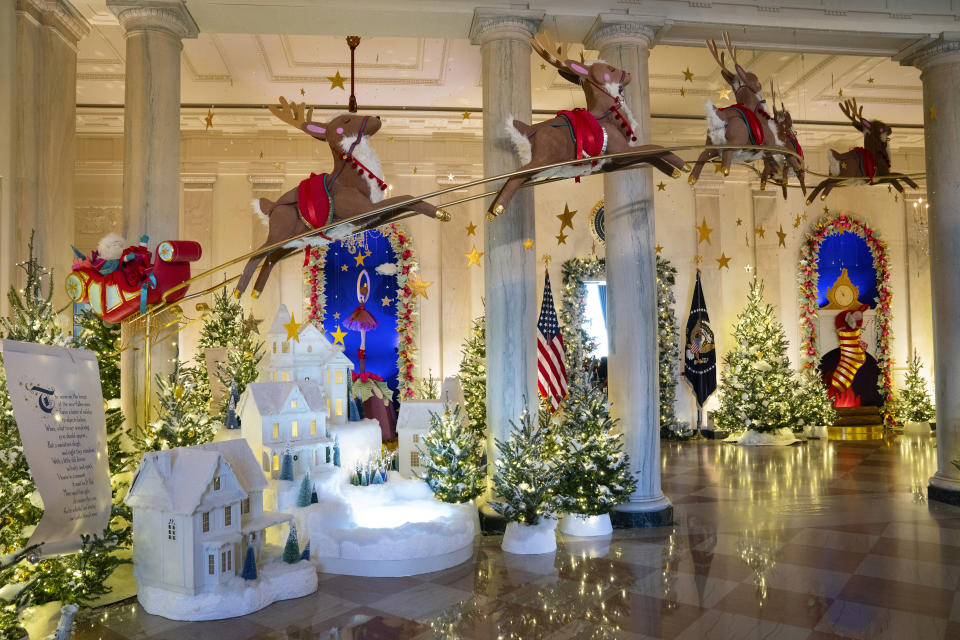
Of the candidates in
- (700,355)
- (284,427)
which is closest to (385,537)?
(284,427)

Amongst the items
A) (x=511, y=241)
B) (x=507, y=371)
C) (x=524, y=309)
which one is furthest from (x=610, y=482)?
(x=511, y=241)

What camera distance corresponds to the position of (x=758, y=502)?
27.1 feet

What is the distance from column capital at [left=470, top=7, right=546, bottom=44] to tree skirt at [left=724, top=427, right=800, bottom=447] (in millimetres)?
9152

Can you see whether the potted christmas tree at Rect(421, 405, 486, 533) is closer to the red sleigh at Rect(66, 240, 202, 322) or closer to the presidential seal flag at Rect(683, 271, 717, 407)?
the red sleigh at Rect(66, 240, 202, 322)

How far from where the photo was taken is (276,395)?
6.55 metres

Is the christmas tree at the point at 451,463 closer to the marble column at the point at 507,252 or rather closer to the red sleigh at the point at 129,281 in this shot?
the marble column at the point at 507,252

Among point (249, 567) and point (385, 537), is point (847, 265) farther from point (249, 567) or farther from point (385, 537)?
point (249, 567)

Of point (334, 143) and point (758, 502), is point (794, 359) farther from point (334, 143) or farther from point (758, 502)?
point (334, 143)

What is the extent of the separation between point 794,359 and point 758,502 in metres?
6.97

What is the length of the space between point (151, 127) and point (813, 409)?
12480mm

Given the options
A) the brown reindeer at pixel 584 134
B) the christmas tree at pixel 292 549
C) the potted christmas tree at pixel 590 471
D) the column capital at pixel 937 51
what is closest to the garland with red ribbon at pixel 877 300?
the column capital at pixel 937 51

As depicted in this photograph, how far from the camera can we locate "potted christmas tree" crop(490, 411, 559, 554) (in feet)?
20.7

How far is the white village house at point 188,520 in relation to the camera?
4.82m

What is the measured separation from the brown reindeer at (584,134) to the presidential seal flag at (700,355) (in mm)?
8699
